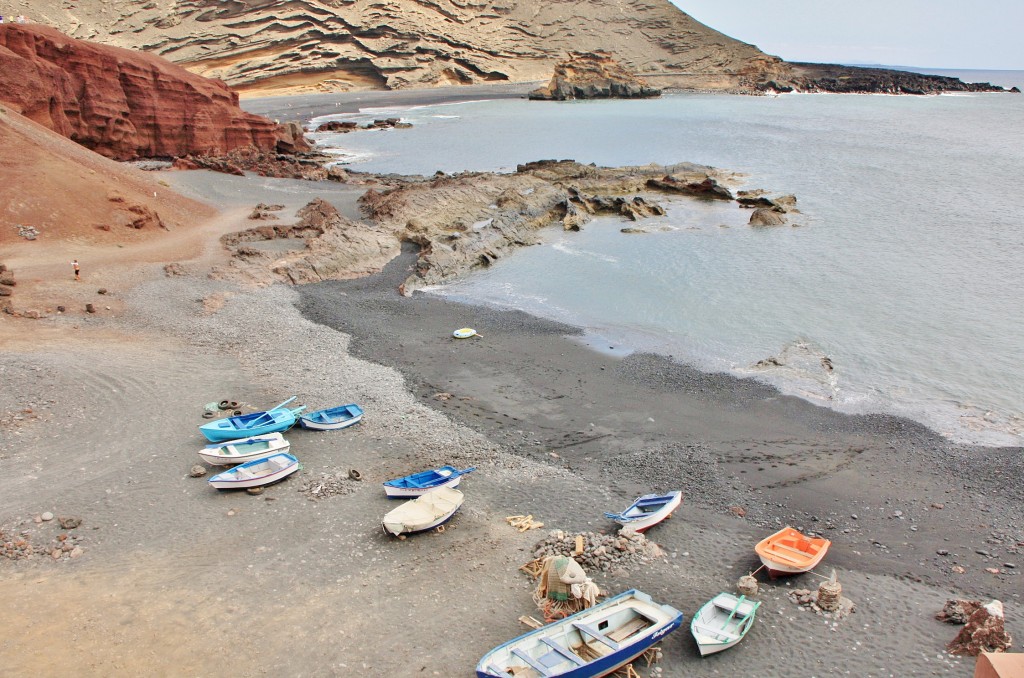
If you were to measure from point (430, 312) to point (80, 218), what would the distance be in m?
13.0

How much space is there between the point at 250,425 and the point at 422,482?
152 inches

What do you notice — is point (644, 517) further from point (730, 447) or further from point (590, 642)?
point (730, 447)

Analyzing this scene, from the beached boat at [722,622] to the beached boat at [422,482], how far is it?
4641mm

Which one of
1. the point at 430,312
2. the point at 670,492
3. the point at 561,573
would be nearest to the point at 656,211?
the point at 430,312

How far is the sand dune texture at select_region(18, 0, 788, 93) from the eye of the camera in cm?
9094

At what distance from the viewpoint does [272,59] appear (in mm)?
91688

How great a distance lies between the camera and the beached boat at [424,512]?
11.2 metres

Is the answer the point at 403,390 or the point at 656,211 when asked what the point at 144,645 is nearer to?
the point at 403,390

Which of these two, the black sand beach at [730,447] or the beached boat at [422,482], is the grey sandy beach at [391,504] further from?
the beached boat at [422,482]

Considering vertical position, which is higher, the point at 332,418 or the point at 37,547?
the point at 332,418

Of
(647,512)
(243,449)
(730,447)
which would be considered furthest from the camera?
(730,447)

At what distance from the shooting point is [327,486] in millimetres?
12625

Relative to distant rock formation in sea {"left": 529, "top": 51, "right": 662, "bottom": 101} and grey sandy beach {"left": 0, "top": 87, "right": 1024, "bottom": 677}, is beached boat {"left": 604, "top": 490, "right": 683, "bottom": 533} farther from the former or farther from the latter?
distant rock formation in sea {"left": 529, "top": 51, "right": 662, "bottom": 101}

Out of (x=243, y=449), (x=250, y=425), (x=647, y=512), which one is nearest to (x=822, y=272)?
(x=647, y=512)
